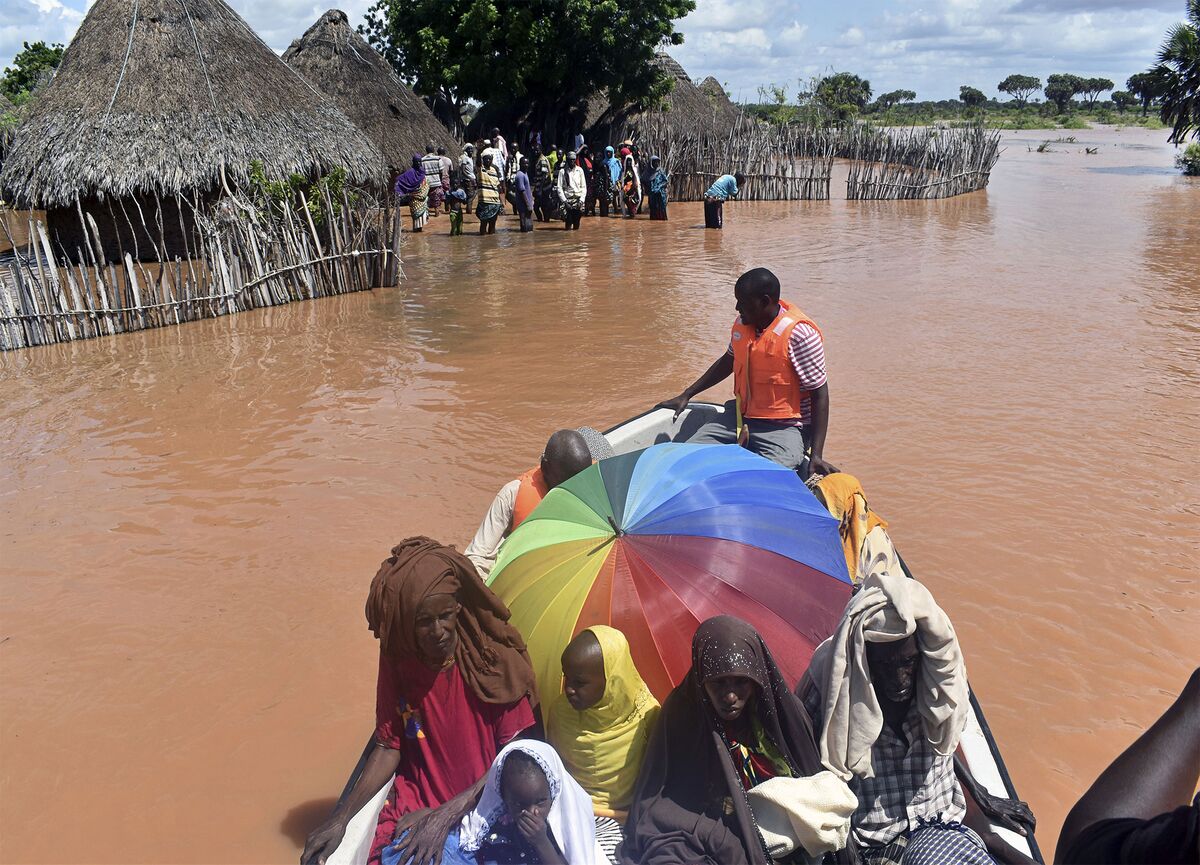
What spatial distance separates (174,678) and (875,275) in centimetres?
1070

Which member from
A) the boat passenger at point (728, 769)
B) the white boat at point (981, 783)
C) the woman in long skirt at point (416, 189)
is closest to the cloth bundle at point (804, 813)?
the boat passenger at point (728, 769)

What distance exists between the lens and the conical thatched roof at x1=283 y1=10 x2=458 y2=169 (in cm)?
1875

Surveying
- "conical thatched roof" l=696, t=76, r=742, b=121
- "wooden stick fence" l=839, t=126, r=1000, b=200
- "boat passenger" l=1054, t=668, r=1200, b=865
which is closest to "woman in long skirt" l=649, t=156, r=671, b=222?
"wooden stick fence" l=839, t=126, r=1000, b=200

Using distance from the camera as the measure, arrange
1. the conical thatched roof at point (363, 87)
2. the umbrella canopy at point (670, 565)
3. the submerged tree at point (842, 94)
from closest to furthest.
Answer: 1. the umbrella canopy at point (670, 565)
2. the conical thatched roof at point (363, 87)
3. the submerged tree at point (842, 94)

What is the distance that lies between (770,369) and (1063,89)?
76497 mm

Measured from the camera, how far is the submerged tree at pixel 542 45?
770 inches

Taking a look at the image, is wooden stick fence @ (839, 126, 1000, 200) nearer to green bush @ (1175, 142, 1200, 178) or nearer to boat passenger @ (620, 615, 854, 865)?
green bush @ (1175, 142, 1200, 178)

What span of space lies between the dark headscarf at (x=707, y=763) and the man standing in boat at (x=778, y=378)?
6.89ft

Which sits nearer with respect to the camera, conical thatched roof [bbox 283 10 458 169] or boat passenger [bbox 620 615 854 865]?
boat passenger [bbox 620 615 854 865]

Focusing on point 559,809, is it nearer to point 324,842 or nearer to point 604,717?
point 604,717

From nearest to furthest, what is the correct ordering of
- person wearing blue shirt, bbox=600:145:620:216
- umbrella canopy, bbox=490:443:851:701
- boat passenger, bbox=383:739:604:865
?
A: boat passenger, bbox=383:739:604:865, umbrella canopy, bbox=490:443:851:701, person wearing blue shirt, bbox=600:145:620:216

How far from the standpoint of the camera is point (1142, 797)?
163 cm

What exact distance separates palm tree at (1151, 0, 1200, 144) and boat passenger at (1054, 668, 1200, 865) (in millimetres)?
29769

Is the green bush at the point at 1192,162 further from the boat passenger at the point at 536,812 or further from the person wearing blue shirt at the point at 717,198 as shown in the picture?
the boat passenger at the point at 536,812
